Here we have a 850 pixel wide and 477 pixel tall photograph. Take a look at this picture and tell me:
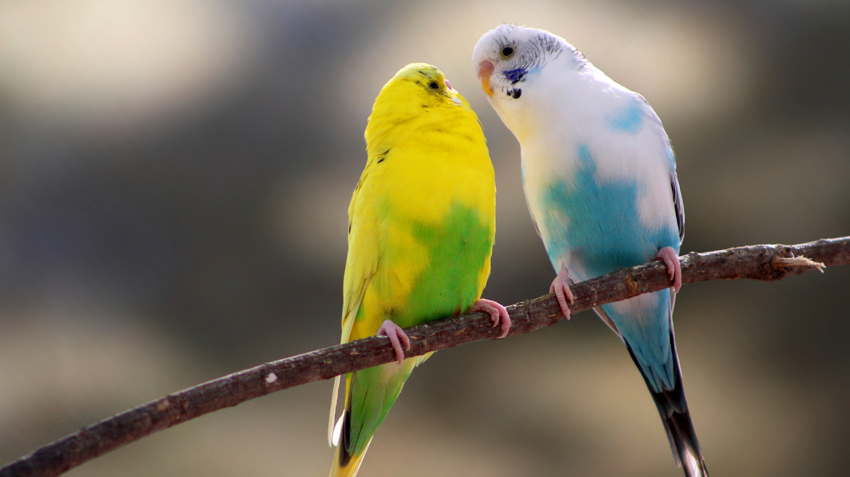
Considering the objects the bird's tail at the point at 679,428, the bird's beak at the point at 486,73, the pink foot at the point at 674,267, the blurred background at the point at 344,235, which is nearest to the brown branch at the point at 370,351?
the pink foot at the point at 674,267

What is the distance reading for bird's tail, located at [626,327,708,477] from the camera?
1862 mm

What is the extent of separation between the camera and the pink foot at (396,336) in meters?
1.47

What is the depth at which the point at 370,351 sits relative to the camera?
1455 millimetres

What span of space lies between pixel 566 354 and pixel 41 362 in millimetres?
2880

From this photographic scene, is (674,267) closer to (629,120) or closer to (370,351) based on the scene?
(629,120)

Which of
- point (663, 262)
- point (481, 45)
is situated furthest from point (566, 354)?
point (481, 45)

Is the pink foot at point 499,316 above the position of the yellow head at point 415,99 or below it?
below

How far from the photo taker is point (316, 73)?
352cm

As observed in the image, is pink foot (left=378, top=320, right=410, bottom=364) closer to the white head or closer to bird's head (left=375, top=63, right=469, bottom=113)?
bird's head (left=375, top=63, right=469, bottom=113)

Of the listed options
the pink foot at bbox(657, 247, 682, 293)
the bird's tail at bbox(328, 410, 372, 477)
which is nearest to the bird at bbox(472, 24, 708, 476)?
the pink foot at bbox(657, 247, 682, 293)

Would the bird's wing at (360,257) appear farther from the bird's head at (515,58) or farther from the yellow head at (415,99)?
the bird's head at (515,58)

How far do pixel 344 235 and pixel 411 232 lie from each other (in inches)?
71.7

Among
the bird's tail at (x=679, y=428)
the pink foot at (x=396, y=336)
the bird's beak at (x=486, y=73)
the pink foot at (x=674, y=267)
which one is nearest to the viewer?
the pink foot at (x=396, y=336)

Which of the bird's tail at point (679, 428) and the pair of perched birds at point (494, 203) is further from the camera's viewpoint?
the bird's tail at point (679, 428)
